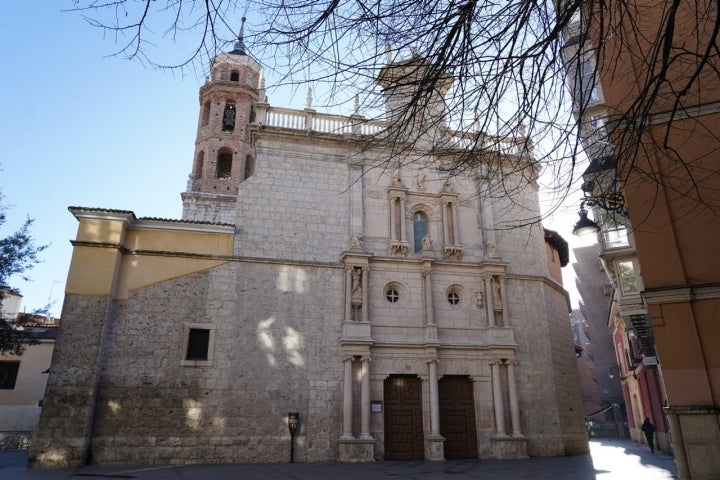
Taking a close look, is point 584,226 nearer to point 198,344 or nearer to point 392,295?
point 392,295

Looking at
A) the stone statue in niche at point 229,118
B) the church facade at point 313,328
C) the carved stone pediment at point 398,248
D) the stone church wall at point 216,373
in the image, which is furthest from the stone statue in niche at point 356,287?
the stone statue in niche at point 229,118

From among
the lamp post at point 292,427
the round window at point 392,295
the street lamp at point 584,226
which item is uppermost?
the round window at point 392,295

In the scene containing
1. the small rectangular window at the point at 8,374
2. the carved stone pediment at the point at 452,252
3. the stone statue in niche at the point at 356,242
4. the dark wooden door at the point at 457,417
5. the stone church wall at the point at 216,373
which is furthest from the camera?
the small rectangular window at the point at 8,374

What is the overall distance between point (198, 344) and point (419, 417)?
23.7 ft

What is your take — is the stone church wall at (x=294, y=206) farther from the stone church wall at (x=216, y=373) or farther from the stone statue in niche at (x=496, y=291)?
the stone statue in niche at (x=496, y=291)

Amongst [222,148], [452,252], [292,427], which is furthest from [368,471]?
[222,148]

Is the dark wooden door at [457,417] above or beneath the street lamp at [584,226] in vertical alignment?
beneath

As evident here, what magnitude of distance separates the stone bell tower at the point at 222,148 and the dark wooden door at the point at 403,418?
591 inches

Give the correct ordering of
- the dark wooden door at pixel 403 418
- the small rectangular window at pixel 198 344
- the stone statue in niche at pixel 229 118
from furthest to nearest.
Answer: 1. the stone statue in niche at pixel 229 118
2. the dark wooden door at pixel 403 418
3. the small rectangular window at pixel 198 344

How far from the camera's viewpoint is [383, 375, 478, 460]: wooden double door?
1500cm

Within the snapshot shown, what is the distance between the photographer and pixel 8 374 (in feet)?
68.4

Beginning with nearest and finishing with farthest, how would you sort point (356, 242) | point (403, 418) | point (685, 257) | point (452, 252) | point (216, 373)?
point (685, 257), point (216, 373), point (403, 418), point (356, 242), point (452, 252)

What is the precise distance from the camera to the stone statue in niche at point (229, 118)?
2997cm

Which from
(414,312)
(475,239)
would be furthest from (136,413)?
(475,239)
